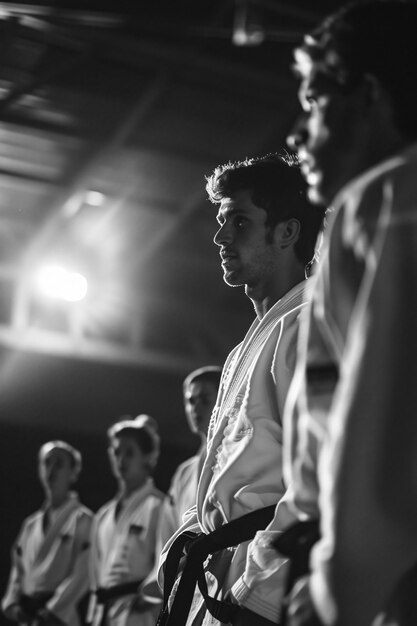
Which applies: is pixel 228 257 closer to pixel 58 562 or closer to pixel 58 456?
pixel 58 562

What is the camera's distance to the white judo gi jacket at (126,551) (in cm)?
475

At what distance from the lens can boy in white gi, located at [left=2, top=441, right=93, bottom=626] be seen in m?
5.38

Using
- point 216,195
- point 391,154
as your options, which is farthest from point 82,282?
point 391,154

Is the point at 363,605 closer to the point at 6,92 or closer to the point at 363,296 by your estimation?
the point at 363,296

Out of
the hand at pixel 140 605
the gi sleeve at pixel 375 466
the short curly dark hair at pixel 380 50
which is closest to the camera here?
the gi sleeve at pixel 375 466

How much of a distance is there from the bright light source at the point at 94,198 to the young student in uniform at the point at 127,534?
6.59 feet

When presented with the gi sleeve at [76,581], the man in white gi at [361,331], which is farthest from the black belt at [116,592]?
the man in white gi at [361,331]

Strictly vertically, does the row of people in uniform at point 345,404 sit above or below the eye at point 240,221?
below

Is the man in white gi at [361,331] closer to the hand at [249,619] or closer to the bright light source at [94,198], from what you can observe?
the hand at [249,619]

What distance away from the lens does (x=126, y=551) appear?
5.08 m

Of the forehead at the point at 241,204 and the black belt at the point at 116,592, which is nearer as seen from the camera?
the forehead at the point at 241,204

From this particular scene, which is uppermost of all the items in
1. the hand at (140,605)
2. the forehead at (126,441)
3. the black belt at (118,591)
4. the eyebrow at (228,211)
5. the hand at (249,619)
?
the eyebrow at (228,211)

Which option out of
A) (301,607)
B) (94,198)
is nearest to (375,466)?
(301,607)

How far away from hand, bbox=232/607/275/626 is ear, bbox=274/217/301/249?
2.64ft
